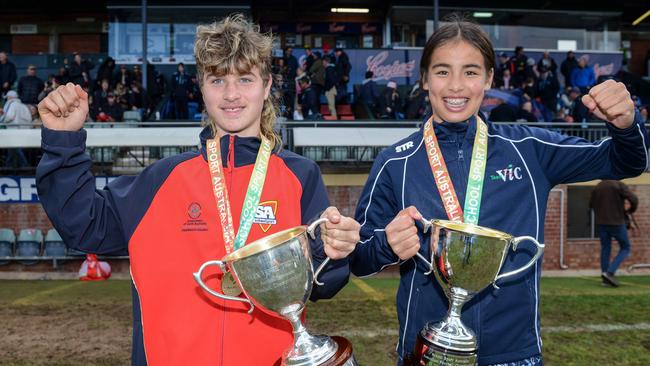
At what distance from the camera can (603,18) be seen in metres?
21.8

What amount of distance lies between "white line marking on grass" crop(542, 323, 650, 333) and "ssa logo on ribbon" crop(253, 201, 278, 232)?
4936 millimetres

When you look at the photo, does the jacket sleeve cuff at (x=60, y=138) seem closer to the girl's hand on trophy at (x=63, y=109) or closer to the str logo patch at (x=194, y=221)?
the girl's hand on trophy at (x=63, y=109)

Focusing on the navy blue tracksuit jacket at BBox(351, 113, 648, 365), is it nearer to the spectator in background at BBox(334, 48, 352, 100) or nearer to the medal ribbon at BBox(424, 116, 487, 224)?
the medal ribbon at BBox(424, 116, 487, 224)

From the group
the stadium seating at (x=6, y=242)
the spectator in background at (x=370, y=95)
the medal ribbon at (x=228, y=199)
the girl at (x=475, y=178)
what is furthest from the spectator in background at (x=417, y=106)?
the medal ribbon at (x=228, y=199)

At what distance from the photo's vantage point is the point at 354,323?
251 inches

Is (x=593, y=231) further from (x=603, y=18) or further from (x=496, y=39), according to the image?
(x=603, y=18)

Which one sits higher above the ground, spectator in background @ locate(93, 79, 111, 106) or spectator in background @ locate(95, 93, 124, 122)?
spectator in background @ locate(93, 79, 111, 106)

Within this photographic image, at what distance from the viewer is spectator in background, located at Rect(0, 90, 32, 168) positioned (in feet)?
38.9

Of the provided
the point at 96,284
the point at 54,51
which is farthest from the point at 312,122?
the point at 54,51

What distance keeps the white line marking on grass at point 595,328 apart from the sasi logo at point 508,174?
4427mm

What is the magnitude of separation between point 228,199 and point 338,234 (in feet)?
1.35

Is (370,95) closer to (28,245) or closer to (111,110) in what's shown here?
(111,110)

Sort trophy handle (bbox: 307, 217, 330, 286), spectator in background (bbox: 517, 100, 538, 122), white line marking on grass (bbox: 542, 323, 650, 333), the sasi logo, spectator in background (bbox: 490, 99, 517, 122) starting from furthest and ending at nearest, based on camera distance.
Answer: spectator in background (bbox: 517, 100, 538, 122) → spectator in background (bbox: 490, 99, 517, 122) → white line marking on grass (bbox: 542, 323, 650, 333) → the sasi logo → trophy handle (bbox: 307, 217, 330, 286)

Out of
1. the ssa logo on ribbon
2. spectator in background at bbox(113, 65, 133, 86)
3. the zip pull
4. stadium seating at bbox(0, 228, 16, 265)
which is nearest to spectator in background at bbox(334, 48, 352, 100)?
spectator in background at bbox(113, 65, 133, 86)
